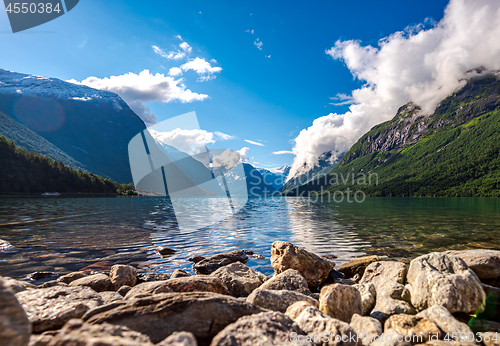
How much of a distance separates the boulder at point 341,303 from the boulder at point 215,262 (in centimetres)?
797

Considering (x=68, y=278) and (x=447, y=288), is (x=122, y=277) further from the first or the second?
(x=447, y=288)

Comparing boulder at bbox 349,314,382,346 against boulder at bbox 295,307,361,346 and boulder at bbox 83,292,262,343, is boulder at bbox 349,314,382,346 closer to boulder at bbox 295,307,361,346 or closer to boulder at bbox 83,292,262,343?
boulder at bbox 295,307,361,346

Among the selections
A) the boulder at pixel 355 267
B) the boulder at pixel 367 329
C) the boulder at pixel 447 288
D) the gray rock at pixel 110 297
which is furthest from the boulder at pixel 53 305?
the boulder at pixel 355 267

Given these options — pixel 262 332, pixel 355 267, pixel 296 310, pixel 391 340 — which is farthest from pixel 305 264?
pixel 262 332

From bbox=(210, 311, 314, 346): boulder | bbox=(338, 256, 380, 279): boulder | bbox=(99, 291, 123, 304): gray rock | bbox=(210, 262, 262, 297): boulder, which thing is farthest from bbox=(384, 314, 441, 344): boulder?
bbox=(338, 256, 380, 279): boulder

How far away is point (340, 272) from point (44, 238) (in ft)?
74.6

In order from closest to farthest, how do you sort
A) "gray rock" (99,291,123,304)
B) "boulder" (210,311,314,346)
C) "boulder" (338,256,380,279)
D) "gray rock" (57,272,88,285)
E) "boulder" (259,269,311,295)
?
"boulder" (210,311,314,346) < "gray rock" (99,291,123,304) < "boulder" (259,269,311,295) < "gray rock" (57,272,88,285) < "boulder" (338,256,380,279)

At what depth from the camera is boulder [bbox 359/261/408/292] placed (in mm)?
8555

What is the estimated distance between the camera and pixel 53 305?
4.98 meters

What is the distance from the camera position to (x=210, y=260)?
13.7 metres

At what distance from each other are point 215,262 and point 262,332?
1018 cm

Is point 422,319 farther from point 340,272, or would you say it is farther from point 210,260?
point 210,260

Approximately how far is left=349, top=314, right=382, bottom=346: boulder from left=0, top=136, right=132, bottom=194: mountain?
15844 centimetres

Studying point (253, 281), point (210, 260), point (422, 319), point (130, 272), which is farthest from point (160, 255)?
point (422, 319)
